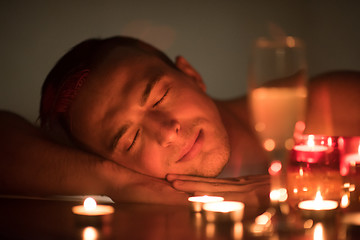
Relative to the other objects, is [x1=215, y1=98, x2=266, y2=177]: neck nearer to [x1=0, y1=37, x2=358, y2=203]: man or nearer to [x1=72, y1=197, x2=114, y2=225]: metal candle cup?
[x1=0, y1=37, x2=358, y2=203]: man

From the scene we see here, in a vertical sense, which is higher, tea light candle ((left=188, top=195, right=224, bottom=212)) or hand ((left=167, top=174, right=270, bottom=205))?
hand ((left=167, top=174, right=270, bottom=205))

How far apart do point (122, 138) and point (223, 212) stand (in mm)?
641

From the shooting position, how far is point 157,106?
1462 millimetres

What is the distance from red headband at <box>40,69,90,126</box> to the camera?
1.62m

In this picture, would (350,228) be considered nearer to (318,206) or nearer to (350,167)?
(318,206)

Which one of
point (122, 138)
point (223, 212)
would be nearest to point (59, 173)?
point (122, 138)

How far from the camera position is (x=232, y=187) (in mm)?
1238

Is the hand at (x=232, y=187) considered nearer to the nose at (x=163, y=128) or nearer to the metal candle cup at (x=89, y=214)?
the nose at (x=163, y=128)

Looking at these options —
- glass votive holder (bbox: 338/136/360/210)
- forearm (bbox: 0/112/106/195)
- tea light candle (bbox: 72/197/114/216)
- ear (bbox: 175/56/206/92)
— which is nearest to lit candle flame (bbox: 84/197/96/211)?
tea light candle (bbox: 72/197/114/216)

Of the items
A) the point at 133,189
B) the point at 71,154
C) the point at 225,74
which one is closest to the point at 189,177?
the point at 133,189

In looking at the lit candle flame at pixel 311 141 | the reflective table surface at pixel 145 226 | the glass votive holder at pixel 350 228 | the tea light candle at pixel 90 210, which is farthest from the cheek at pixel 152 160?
the glass votive holder at pixel 350 228

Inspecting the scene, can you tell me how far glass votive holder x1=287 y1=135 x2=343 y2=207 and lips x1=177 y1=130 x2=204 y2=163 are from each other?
0.50 m

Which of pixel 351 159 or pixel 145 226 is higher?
pixel 351 159

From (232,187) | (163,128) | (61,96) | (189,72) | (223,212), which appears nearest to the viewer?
(223,212)
